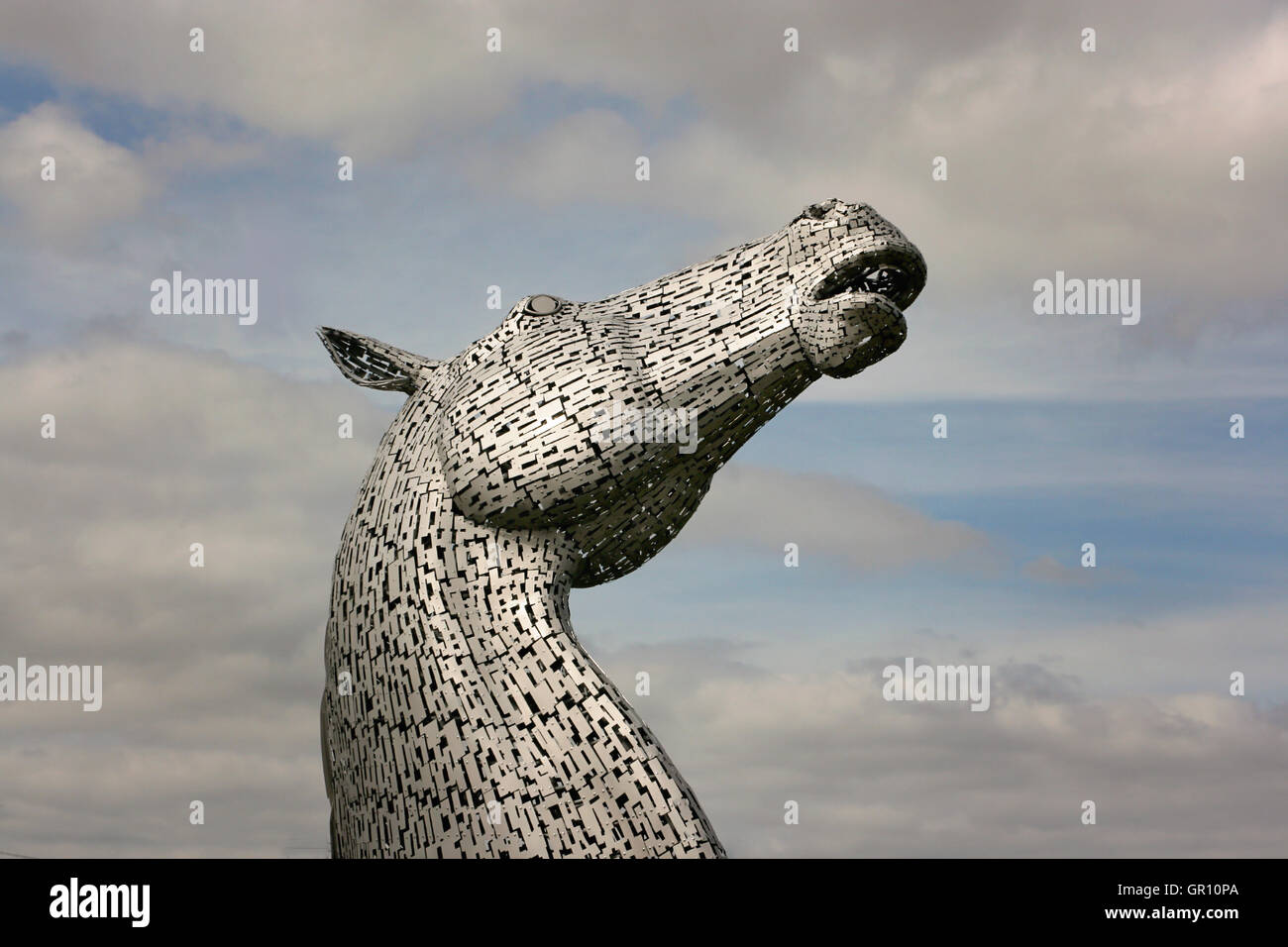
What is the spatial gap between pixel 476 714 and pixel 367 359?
2.19 metres

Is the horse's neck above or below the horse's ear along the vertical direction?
below

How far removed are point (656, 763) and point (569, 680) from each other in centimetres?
50

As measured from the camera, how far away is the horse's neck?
6160mm

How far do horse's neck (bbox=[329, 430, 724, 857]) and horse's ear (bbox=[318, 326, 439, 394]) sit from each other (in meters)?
0.93

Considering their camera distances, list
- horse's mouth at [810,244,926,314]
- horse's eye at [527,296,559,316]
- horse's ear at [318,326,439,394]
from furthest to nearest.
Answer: horse's ear at [318,326,439,394] < horse's eye at [527,296,559,316] < horse's mouth at [810,244,926,314]

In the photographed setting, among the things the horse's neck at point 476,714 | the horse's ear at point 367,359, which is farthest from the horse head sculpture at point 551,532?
the horse's ear at point 367,359

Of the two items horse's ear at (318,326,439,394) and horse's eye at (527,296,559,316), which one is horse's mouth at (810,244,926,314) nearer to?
horse's eye at (527,296,559,316)

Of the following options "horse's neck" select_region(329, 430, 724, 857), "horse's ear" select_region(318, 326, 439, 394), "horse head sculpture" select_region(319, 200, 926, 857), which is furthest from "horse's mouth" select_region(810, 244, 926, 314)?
"horse's ear" select_region(318, 326, 439, 394)

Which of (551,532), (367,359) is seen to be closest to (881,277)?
(551,532)

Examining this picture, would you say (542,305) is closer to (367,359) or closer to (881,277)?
(367,359)

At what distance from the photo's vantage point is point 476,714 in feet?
20.7

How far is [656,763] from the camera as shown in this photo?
629 centimetres
